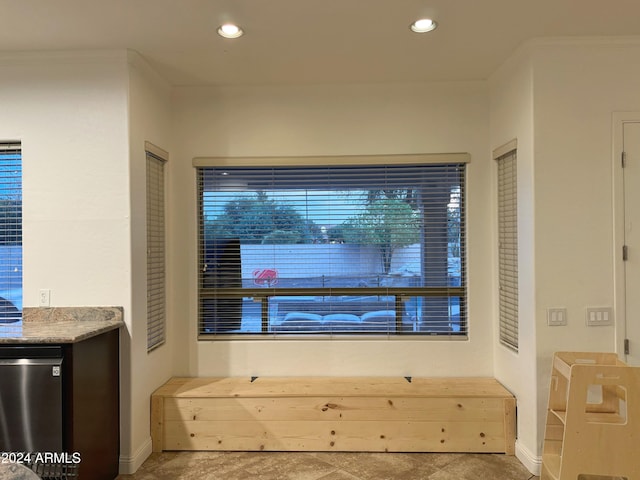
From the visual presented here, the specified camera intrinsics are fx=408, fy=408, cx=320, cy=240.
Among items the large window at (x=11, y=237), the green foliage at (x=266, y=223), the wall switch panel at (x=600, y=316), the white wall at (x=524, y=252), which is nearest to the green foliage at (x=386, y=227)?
the green foliage at (x=266, y=223)

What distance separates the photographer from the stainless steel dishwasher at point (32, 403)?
7.10ft

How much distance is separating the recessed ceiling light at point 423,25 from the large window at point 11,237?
9.16ft

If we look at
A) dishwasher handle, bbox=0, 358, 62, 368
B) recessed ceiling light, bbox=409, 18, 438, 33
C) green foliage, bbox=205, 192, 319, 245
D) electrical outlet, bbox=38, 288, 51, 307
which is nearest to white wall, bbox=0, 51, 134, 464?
electrical outlet, bbox=38, 288, 51, 307

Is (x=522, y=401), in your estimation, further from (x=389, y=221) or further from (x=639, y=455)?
(x=389, y=221)

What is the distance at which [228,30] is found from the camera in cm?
247

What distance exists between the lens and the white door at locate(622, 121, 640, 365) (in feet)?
8.53

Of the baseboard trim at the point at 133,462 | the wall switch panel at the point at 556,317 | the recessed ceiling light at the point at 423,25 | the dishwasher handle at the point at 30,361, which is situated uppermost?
the recessed ceiling light at the point at 423,25

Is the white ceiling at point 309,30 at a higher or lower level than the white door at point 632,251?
higher

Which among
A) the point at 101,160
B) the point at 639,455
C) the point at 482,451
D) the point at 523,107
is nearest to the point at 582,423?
the point at 639,455

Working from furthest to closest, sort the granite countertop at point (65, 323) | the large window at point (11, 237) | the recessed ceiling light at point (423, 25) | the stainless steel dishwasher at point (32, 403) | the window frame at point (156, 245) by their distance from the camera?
the window frame at point (156, 245) → the large window at point (11, 237) → the recessed ceiling light at point (423, 25) → the granite countertop at point (65, 323) → the stainless steel dishwasher at point (32, 403)

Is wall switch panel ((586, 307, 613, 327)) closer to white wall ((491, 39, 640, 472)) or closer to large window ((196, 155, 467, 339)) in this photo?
white wall ((491, 39, 640, 472))

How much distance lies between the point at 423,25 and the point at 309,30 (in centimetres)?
68

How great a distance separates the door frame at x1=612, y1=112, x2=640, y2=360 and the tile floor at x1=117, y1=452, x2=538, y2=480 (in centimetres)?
111

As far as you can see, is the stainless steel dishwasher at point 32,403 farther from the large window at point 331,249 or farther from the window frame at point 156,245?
the large window at point 331,249
